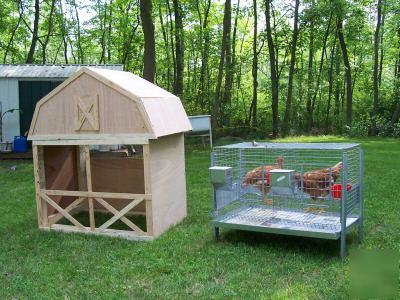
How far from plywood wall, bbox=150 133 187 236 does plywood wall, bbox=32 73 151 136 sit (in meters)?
0.43

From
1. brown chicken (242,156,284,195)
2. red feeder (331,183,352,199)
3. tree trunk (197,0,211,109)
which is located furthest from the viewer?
tree trunk (197,0,211,109)

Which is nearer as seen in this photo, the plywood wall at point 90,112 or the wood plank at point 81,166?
the plywood wall at point 90,112

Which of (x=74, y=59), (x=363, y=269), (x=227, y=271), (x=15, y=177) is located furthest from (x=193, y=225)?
(x=74, y=59)

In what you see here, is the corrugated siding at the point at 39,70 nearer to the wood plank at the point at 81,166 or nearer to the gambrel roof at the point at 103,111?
the wood plank at the point at 81,166

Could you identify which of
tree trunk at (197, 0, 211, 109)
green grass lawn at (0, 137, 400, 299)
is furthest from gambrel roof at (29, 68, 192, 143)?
tree trunk at (197, 0, 211, 109)

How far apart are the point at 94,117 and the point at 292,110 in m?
20.8

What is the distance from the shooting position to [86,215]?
7.77 m

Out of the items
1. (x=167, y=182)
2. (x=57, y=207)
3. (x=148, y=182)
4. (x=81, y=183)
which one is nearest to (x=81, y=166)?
(x=81, y=183)

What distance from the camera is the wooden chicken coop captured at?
5.90m

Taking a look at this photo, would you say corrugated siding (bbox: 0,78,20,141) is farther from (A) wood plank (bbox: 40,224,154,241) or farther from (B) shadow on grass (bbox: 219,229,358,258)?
(B) shadow on grass (bbox: 219,229,358,258)

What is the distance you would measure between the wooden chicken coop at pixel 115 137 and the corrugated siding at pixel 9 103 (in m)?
8.22

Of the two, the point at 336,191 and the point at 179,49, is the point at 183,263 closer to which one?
the point at 336,191

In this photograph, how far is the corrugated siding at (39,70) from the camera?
14625 mm

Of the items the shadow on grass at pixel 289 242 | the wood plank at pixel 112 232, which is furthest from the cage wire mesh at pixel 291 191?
the wood plank at pixel 112 232
